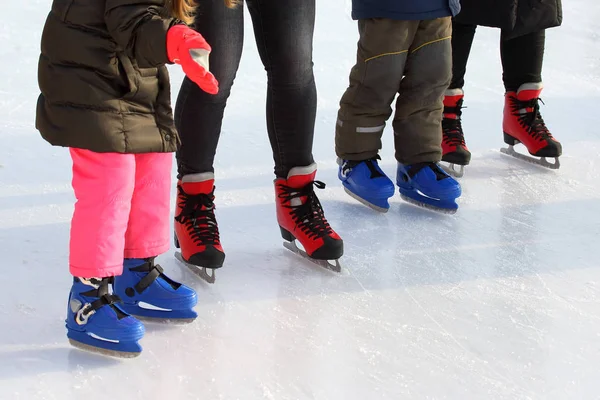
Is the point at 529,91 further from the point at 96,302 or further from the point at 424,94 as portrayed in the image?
the point at 96,302

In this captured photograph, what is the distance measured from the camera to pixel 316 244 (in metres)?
2.21

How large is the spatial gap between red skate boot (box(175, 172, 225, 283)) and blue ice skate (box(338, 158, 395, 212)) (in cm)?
59

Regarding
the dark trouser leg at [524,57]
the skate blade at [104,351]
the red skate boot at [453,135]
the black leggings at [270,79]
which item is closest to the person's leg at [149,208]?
the skate blade at [104,351]

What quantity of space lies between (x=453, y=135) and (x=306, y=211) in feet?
2.79

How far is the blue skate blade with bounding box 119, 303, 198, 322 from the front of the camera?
1.89m

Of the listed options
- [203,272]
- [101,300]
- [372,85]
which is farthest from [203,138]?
[372,85]

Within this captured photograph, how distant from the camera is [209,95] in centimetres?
209

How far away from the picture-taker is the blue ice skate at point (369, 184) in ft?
8.51

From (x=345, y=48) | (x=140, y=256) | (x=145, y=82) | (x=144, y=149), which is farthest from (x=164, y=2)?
(x=345, y=48)

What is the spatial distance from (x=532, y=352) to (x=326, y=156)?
1.36 m

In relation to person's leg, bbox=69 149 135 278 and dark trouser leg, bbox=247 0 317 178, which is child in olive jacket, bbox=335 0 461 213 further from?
person's leg, bbox=69 149 135 278

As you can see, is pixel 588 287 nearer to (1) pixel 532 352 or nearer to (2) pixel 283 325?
(1) pixel 532 352

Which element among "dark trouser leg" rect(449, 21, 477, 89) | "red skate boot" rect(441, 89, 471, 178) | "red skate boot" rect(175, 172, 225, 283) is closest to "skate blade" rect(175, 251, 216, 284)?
"red skate boot" rect(175, 172, 225, 283)

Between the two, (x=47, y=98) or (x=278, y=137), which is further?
(x=278, y=137)
